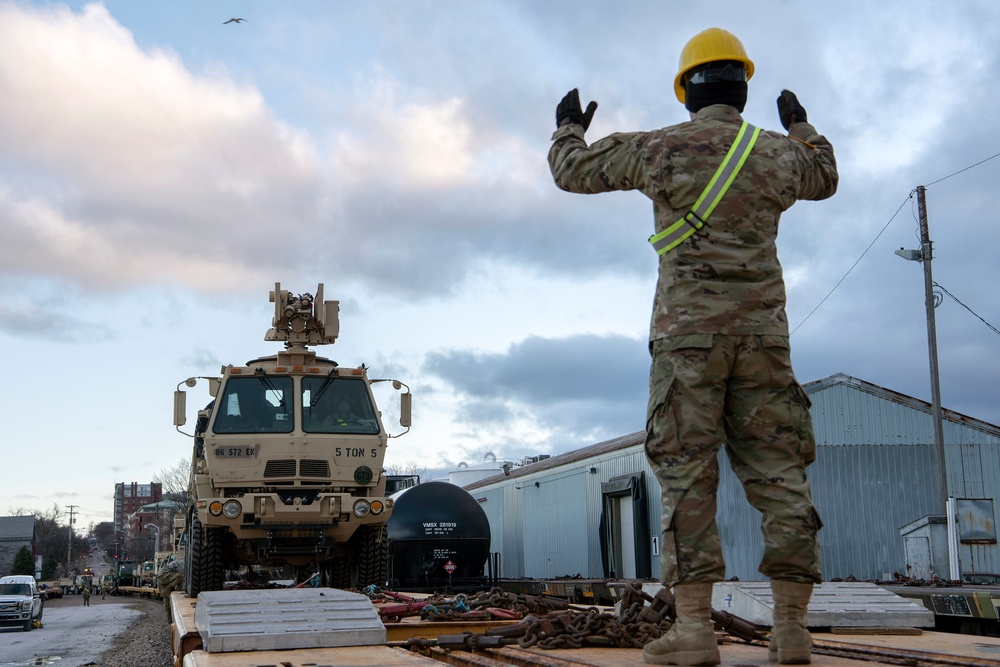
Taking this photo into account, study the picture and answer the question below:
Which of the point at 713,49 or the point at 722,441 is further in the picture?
the point at 713,49

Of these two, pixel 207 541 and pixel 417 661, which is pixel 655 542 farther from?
pixel 417 661

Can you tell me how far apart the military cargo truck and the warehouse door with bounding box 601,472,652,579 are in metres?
11.7

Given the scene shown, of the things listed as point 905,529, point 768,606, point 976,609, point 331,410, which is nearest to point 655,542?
point 905,529

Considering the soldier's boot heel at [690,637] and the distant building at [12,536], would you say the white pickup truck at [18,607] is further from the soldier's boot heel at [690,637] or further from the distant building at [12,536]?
the distant building at [12,536]

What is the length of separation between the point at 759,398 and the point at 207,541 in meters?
8.93

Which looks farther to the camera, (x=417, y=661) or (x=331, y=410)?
(x=331, y=410)

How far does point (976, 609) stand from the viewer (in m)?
6.65

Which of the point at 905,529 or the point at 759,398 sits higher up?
the point at 759,398

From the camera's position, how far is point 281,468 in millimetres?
11180

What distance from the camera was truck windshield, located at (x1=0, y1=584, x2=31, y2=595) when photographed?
3056 cm

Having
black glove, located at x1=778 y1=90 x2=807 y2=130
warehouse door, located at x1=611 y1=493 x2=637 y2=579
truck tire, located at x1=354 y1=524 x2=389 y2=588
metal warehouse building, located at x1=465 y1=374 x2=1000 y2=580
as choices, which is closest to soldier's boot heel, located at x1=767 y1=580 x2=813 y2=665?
black glove, located at x1=778 y1=90 x2=807 y2=130

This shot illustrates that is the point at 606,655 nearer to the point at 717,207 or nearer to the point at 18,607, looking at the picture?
the point at 717,207

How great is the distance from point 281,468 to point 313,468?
14.1 inches

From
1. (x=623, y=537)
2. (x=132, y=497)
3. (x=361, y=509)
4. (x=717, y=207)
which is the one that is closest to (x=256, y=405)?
(x=361, y=509)
